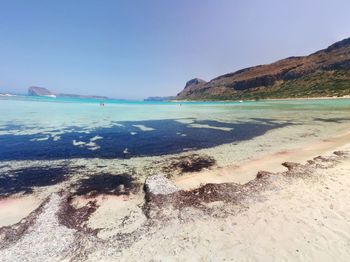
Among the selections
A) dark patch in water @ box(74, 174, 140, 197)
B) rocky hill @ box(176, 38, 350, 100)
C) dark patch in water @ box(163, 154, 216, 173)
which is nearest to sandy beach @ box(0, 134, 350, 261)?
dark patch in water @ box(74, 174, 140, 197)

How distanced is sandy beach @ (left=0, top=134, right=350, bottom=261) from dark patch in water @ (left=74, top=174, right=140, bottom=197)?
49cm

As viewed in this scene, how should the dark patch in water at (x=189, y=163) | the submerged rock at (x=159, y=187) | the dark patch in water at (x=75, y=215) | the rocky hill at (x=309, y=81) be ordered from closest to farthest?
the dark patch in water at (x=75, y=215) → the submerged rock at (x=159, y=187) → the dark patch in water at (x=189, y=163) → the rocky hill at (x=309, y=81)

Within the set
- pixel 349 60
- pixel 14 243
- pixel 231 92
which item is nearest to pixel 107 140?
pixel 14 243

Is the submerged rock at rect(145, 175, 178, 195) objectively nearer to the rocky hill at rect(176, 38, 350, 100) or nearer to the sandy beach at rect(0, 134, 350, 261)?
the sandy beach at rect(0, 134, 350, 261)

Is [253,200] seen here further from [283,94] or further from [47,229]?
[283,94]

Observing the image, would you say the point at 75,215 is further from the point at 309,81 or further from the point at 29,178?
the point at 309,81

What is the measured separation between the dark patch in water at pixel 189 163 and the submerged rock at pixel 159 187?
227 cm

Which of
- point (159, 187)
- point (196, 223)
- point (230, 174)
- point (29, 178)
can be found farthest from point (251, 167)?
point (29, 178)

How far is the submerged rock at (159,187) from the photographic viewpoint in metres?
9.85

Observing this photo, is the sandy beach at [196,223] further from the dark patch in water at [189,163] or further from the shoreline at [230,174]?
the dark patch in water at [189,163]

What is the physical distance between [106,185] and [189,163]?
206 inches

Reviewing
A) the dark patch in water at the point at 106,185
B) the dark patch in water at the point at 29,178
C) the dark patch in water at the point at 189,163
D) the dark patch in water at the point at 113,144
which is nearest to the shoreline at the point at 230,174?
the dark patch in water at the point at 189,163

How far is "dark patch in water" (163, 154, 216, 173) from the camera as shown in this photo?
44.0 feet

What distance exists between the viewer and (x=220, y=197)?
9.50m
